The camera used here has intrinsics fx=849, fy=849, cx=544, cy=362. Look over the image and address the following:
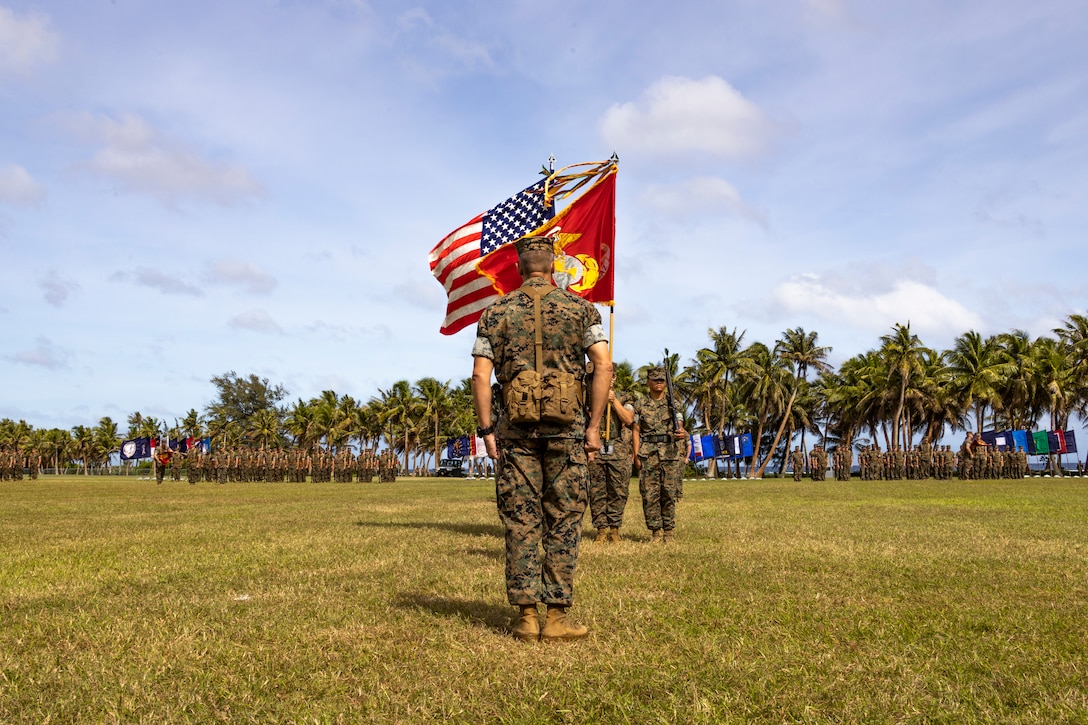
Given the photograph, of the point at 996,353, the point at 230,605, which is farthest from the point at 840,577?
the point at 996,353

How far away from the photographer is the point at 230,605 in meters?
6.10

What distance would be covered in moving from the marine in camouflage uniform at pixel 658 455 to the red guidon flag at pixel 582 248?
6.38 feet

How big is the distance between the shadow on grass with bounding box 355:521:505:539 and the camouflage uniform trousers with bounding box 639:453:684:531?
82.9 inches

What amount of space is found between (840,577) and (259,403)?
117 meters

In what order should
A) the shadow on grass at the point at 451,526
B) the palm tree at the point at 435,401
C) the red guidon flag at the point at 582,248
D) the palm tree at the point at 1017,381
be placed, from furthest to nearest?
1. the palm tree at the point at 435,401
2. the palm tree at the point at 1017,381
3. the red guidon flag at the point at 582,248
4. the shadow on grass at the point at 451,526

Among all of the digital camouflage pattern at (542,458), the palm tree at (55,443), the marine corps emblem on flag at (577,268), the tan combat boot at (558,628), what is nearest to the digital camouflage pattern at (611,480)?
the marine corps emblem on flag at (577,268)

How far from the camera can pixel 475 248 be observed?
13.7 meters

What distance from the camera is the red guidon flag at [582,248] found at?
491 inches

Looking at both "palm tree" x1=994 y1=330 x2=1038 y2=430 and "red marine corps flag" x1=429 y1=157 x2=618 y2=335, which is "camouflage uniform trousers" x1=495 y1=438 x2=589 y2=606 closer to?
"red marine corps flag" x1=429 y1=157 x2=618 y2=335

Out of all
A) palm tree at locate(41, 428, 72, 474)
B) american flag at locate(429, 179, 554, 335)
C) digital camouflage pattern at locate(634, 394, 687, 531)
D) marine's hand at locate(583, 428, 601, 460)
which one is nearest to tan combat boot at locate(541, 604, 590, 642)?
marine's hand at locate(583, 428, 601, 460)

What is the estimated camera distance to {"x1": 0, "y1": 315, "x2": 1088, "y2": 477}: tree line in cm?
6141

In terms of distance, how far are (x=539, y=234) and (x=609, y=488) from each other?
175 inches

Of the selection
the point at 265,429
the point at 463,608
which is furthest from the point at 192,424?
the point at 463,608

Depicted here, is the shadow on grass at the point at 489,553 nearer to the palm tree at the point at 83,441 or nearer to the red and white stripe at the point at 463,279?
the red and white stripe at the point at 463,279
